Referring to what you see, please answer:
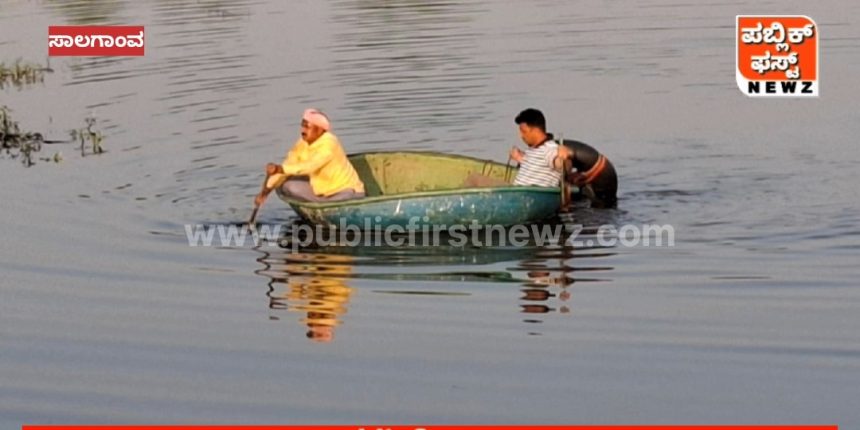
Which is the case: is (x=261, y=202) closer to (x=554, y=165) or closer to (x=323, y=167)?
(x=323, y=167)

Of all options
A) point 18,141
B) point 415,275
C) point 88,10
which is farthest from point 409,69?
point 415,275

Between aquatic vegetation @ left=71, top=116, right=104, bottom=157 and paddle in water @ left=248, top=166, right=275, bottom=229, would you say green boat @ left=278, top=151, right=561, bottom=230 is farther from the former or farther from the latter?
aquatic vegetation @ left=71, top=116, right=104, bottom=157

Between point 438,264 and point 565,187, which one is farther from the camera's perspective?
point 565,187

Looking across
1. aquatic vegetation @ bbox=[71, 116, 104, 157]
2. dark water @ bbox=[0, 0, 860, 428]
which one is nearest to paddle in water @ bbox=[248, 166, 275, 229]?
dark water @ bbox=[0, 0, 860, 428]

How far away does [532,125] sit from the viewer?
589 inches

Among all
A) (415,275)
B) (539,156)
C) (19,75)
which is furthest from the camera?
(19,75)

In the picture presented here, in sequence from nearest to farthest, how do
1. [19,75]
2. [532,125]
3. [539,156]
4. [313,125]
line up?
[313,125]
[532,125]
[539,156]
[19,75]

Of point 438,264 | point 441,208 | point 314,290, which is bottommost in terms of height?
point 314,290

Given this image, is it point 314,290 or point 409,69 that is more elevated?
point 409,69

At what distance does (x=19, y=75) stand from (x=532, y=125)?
38.8 feet

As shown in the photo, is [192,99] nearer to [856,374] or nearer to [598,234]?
[598,234]

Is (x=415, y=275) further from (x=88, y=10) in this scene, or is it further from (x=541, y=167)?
(x=88, y=10)

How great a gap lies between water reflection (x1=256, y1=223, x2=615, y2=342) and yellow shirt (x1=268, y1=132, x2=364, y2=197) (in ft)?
2.14

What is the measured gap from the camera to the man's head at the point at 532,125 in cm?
1488
